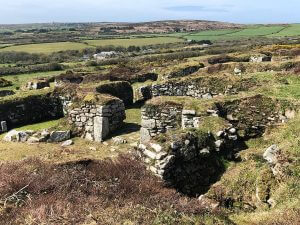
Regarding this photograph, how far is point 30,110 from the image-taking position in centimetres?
2672

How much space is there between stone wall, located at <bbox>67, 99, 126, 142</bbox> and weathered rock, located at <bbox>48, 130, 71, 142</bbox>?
0.61 meters

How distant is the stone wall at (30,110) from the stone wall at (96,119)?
4599 mm

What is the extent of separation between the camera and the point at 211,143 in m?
15.9

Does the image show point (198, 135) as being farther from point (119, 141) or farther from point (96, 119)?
point (96, 119)

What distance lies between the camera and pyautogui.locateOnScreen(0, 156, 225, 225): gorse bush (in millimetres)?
10273

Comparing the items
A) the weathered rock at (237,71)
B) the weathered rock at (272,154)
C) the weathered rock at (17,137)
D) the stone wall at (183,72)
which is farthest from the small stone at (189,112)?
the stone wall at (183,72)

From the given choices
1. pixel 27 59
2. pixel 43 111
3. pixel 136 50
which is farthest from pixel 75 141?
pixel 136 50

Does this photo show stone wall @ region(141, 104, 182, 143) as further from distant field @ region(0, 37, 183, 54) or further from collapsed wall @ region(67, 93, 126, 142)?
distant field @ region(0, 37, 183, 54)

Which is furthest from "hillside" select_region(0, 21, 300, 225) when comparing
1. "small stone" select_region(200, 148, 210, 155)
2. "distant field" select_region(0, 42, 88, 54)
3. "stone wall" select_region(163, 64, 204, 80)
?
"distant field" select_region(0, 42, 88, 54)

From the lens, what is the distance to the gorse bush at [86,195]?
33.7ft

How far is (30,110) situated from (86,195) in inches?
631

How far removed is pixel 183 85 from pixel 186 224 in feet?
57.0

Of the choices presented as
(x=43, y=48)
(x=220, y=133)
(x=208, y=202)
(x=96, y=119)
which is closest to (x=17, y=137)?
(x=96, y=119)

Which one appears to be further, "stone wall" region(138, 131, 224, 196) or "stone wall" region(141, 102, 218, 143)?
"stone wall" region(141, 102, 218, 143)
